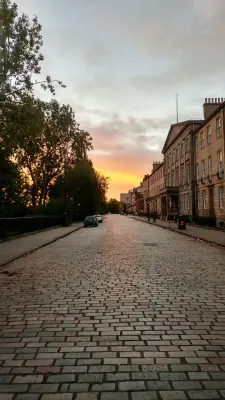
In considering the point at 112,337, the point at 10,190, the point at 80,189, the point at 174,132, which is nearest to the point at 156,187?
the point at 174,132

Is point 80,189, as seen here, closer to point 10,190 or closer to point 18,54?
point 10,190

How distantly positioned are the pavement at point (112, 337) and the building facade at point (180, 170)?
42.0 metres

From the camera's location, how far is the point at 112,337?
4984 millimetres

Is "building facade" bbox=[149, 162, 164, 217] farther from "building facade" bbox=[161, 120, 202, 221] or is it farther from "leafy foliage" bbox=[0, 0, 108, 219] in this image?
"leafy foliage" bbox=[0, 0, 108, 219]

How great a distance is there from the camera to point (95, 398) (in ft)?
10.9

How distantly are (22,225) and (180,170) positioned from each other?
37.6m

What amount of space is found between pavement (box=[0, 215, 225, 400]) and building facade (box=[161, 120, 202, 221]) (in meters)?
42.0

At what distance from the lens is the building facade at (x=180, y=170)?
5241cm

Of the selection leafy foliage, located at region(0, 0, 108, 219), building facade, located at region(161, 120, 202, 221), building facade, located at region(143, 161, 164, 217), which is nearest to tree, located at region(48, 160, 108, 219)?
leafy foliage, located at region(0, 0, 108, 219)

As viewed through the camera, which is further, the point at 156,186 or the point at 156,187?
the point at 156,187

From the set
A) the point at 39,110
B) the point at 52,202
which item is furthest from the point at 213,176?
the point at 39,110

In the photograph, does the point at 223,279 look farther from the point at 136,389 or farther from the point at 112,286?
the point at 136,389

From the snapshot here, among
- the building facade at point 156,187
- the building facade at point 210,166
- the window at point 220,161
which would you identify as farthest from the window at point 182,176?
the window at point 220,161

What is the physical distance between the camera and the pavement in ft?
11.7
